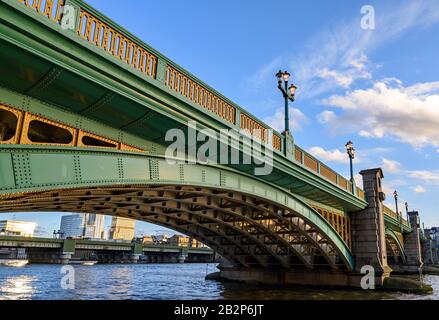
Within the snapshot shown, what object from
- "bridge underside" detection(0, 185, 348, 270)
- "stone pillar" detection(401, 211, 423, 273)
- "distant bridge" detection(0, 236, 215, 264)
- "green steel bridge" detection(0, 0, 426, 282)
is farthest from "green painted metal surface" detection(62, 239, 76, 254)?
"green steel bridge" detection(0, 0, 426, 282)

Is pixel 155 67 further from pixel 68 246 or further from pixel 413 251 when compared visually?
pixel 68 246

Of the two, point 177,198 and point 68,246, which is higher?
point 177,198

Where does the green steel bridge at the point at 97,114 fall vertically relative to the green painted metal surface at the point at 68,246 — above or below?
above

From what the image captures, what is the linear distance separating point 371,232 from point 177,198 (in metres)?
19.0

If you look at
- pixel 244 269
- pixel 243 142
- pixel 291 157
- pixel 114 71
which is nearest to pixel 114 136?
pixel 114 71

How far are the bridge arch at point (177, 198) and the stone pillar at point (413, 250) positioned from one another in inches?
1934

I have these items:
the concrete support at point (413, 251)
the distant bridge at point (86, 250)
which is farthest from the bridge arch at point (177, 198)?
the distant bridge at point (86, 250)

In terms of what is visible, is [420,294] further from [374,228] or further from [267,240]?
[267,240]

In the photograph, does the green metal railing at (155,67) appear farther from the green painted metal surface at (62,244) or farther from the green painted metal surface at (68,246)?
the green painted metal surface at (68,246)

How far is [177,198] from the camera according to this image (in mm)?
20391

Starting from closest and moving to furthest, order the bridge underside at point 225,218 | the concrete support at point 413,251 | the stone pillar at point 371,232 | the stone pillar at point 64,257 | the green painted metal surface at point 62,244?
the bridge underside at point 225,218 < the stone pillar at point 371,232 < the concrete support at point 413,251 < the green painted metal surface at point 62,244 < the stone pillar at point 64,257

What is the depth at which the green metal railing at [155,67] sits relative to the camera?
29.1ft

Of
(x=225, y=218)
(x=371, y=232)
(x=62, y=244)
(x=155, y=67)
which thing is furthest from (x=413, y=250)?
(x=155, y=67)

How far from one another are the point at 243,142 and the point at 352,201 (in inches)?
711
